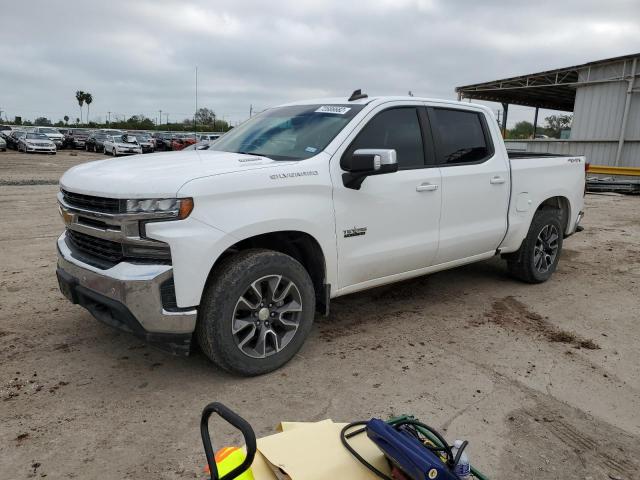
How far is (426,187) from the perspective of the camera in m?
4.32

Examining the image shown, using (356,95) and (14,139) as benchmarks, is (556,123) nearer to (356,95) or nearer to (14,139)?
(14,139)

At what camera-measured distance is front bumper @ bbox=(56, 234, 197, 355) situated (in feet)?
9.88

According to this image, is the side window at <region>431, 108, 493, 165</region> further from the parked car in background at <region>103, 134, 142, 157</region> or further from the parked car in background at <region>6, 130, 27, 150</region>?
the parked car in background at <region>6, 130, 27, 150</region>

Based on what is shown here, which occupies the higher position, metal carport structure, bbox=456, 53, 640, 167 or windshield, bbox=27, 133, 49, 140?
metal carport structure, bbox=456, 53, 640, 167

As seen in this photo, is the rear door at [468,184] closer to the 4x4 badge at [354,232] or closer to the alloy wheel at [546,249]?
the alloy wheel at [546,249]

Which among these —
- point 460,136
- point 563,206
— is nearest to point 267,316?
point 460,136

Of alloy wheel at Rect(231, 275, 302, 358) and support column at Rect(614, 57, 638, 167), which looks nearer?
alloy wheel at Rect(231, 275, 302, 358)

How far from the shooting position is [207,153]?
4.14m

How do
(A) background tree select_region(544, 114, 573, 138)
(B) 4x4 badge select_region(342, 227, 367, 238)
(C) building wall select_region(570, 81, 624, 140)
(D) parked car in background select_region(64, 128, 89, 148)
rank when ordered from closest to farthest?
1. (B) 4x4 badge select_region(342, 227, 367, 238)
2. (C) building wall select_region(570, 81, 624, 140)
3. (D) parked car in background select_region(64, 128, 89, 148)
4. (A) background tree select_region(544, 114, 573, 138)

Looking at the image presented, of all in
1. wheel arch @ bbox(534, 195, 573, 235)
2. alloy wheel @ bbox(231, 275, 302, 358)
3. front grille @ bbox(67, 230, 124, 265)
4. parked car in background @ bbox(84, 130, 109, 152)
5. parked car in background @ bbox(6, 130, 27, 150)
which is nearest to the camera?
front grille @ bbox(67, 230, 124, 265)

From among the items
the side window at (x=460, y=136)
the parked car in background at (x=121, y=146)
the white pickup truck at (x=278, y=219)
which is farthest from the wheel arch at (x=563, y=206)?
the parked car in background at (x=121, y=146)

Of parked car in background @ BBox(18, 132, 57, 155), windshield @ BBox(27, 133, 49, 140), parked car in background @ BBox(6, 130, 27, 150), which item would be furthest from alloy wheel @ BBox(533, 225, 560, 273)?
parked car in background @ BBox(6, 130, 27, 150)

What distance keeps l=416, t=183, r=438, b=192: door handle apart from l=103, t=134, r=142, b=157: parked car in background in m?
30.3

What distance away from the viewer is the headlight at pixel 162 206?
3002 millimetres
